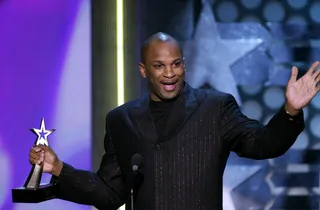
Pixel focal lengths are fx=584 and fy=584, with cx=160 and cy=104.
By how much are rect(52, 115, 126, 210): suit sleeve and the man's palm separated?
695 mm

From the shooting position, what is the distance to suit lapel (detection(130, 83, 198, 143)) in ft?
6.48

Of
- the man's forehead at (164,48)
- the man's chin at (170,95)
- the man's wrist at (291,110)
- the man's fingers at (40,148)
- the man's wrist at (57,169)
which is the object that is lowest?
the man's wrist at (57,169)

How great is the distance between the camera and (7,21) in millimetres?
3199

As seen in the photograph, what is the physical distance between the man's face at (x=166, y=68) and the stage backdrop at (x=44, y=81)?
4.06 feet

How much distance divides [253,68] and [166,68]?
1314 mm

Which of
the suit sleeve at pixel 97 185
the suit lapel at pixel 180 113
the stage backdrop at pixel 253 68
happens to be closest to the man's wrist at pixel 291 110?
the suit lapel at pixel 180 113

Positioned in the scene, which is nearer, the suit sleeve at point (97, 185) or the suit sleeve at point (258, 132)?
the suit sleeve at point (258, 132)

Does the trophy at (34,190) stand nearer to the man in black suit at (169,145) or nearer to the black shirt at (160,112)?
the man in black suit at (169,145)

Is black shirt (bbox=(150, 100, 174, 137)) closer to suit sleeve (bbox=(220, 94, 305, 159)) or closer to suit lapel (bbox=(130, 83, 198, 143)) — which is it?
suit lapel (bbox=(130, 83, 198, 143))

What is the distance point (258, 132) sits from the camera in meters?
1.88

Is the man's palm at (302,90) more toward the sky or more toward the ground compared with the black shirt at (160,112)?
more toward the sky

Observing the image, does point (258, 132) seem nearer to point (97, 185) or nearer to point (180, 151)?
point (180, 151)

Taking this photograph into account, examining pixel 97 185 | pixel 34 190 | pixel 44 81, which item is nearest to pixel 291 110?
pixel 97 185

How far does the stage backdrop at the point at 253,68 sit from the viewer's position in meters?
3.18
